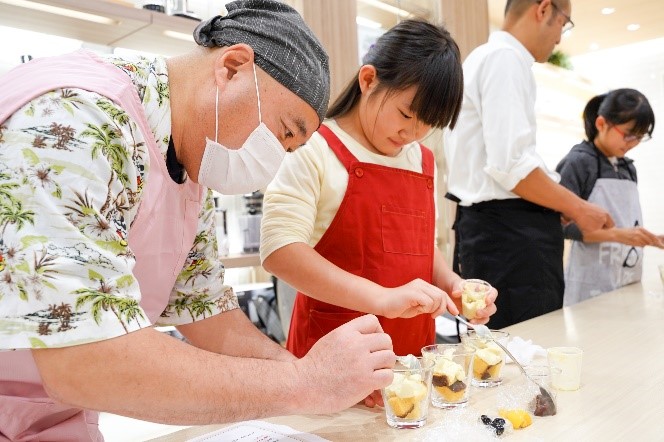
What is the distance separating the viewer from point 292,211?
1.34m

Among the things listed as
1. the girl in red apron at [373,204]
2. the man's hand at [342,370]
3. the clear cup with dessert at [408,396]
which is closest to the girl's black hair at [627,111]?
the girl in red apron at [373,204]

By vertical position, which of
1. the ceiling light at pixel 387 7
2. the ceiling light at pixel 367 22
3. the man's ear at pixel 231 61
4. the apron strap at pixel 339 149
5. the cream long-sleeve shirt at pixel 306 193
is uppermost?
the ceiling light at pixel 387 7

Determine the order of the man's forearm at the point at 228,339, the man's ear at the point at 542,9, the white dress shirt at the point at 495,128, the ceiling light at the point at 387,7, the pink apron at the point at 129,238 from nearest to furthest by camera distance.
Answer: the pink apron at the point at 129,238 < the man's forearm at the point at 228,339 < the white dress shirt at the point at 495,128 < the man's ear at the point at 542,9 < the ceiling light at the point at 387,7

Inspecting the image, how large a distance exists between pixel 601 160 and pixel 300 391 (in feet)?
8.46

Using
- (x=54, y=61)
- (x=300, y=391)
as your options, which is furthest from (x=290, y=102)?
(x=300, y=391)

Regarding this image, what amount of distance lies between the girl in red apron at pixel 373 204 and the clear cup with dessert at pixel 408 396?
0.21 metres

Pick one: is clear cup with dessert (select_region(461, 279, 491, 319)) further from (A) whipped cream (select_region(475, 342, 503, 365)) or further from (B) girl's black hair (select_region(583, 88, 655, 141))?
(B) girl's black hair (select_region(583, 88, 655, 141))

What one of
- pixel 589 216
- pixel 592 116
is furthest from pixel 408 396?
pixel 592 116

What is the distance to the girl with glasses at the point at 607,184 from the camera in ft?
9.10

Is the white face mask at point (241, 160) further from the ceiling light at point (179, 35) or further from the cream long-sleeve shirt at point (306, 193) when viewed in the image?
the ceiling light at point (179, 35)

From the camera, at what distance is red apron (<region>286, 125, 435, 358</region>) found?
4.73ft

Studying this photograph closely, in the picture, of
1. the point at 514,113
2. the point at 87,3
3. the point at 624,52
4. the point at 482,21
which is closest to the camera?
the point at 514,113

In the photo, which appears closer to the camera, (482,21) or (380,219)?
(380,219)

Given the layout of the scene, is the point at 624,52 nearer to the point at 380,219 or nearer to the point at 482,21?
the point at 482,21
